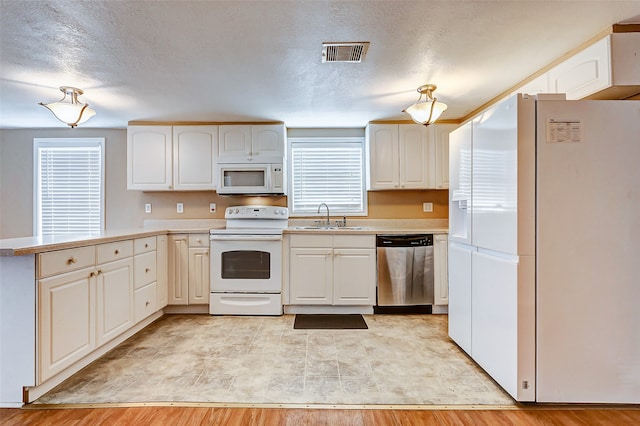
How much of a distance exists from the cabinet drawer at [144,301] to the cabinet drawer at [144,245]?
33 cm

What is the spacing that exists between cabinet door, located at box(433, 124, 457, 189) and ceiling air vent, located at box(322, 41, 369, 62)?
5.93 ft

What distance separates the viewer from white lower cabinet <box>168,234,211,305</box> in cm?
327

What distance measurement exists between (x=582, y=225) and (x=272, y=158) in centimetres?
272

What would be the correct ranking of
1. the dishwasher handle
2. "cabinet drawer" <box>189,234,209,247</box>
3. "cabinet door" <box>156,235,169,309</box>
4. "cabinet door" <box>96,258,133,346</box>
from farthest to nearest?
"cabinet drawer" <box>189,234,209,247</box> → the dishwasher handle → "cabinet door" <box>156,235,169,309</box> → "cabinet door" <box>96,258,133,346</box>

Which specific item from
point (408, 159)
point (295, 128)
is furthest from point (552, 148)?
point (295, 128)

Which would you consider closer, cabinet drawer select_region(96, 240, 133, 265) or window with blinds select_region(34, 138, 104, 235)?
cabinet drawer select_region(96, 240, 133, 265)

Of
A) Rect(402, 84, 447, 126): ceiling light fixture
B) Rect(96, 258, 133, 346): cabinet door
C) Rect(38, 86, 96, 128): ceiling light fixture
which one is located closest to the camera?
Rect(96, 258, 133, 346): cabinet door

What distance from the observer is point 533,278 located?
1671mm

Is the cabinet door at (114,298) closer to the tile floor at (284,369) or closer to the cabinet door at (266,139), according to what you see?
the tile floor at (284,369)

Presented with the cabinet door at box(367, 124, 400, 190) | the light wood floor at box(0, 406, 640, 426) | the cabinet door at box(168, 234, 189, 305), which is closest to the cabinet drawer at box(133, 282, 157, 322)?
the cabinet door at box(168, 234, 189, 305)

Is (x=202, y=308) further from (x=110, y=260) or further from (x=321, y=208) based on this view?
(x=321, y=208)

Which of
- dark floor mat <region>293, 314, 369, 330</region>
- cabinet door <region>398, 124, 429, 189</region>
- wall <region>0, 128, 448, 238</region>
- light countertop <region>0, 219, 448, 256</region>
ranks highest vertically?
cabinet door <region>398, 124, 429, 189</region>

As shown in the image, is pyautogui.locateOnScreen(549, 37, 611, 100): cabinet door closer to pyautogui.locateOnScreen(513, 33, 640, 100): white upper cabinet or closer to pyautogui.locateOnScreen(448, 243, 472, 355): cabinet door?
pyautogui.locateOnScreen(513, 33, 640, 100): white upper cabinet

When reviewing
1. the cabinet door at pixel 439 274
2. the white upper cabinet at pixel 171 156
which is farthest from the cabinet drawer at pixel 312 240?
the white upper cabinet at pixel 171 156
